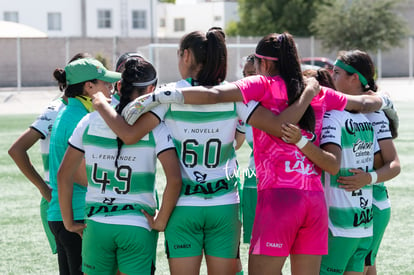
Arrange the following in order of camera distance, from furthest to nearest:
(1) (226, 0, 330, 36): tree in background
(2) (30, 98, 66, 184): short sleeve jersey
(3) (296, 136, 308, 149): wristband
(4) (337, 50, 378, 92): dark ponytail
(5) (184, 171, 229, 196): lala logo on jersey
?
(1) (226, 0, 330, 36): tree in background → (2) (30, 98, 66, 184): short sleeve jersey → (4) (337, 50, 378, 92): dark ponytail → (5) (184, 171, 229, 196): lala logo on jersey → (3) (296, 136, 308, 149): wristband

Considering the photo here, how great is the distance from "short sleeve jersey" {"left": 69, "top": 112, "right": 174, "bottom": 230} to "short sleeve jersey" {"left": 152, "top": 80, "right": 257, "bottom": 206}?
102 mm

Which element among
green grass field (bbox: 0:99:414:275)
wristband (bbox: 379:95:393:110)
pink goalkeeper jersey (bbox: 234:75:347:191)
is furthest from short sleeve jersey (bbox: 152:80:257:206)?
green grass field (bbox: 0:99:414:275)

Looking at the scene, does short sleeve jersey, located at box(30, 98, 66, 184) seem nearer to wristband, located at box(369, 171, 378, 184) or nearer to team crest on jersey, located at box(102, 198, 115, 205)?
team crest on jersey, located at box(102, 198, 115, 205)

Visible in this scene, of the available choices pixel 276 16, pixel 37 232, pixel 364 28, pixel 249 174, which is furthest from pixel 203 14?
pixel 249 174

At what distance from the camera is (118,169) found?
393 centimetres

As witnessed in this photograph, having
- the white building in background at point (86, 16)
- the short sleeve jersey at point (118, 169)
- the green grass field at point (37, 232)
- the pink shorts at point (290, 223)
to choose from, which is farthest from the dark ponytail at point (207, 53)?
the white building in background at point (86, 16)

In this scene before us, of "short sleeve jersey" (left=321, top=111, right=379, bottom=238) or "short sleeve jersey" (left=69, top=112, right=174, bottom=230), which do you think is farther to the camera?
"short sleeve jersey" (left=321, top=111, right=379, bottom=238)

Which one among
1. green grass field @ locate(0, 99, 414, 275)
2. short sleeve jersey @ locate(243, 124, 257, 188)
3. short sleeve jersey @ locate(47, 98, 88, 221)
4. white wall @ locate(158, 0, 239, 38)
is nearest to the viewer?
short sleeve jersey @ locate(47, 98, 88, 221)

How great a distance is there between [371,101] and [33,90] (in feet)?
98.1

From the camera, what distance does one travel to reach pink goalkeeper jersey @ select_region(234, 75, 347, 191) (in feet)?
13.0

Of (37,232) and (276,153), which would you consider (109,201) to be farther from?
(37,232)

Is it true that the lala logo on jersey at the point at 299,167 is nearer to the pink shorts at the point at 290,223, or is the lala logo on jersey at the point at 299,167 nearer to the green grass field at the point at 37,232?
the pink shorts at the point at 290,223

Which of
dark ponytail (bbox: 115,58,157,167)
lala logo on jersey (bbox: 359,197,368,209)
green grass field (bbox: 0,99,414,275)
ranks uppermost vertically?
dark ponytail (bbox: 115,58,157,167)

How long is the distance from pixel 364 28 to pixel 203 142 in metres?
40.6
